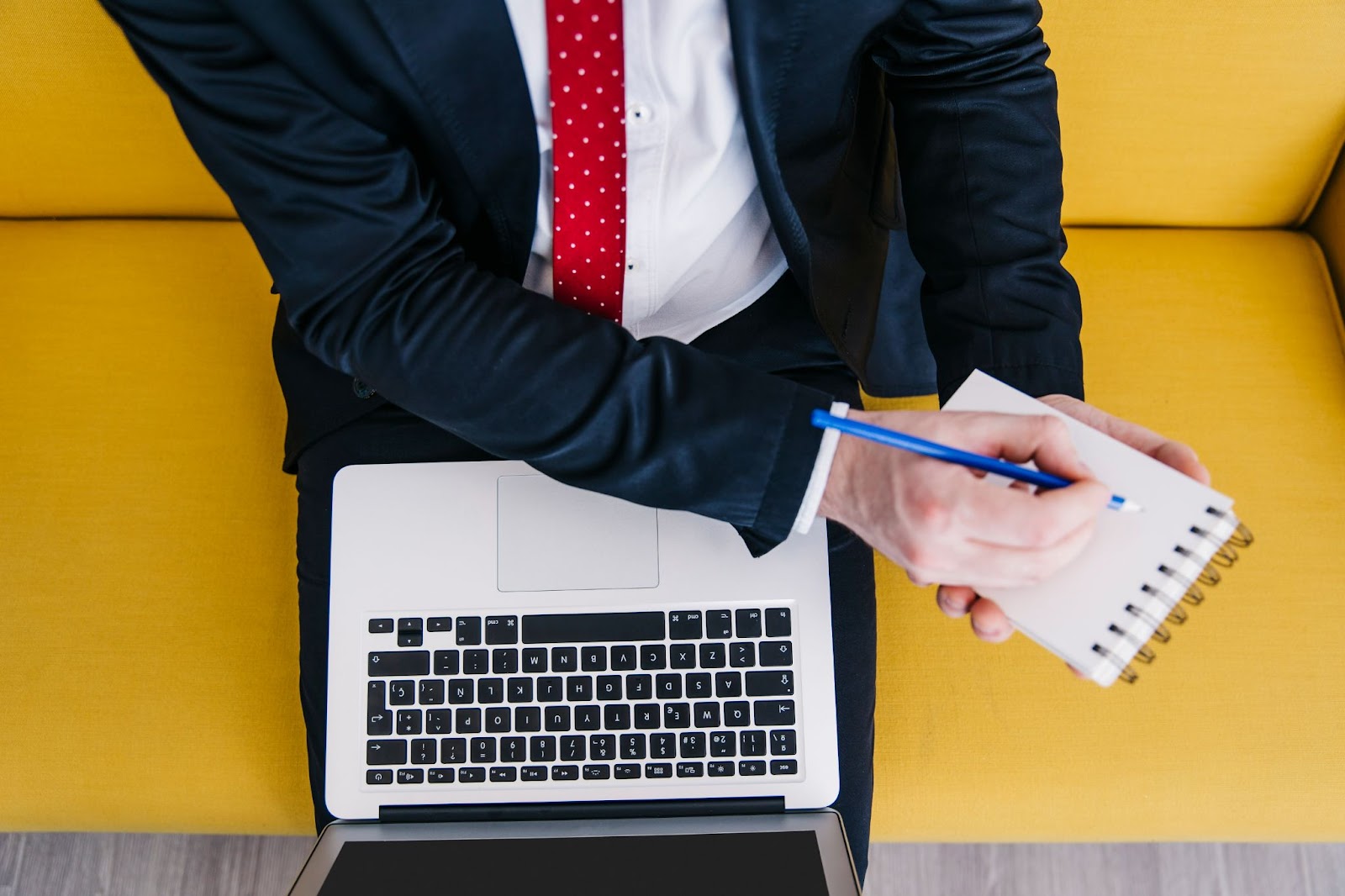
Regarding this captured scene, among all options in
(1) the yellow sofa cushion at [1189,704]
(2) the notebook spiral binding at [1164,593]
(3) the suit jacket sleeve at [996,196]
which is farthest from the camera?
(1) the yellow sofa cushion at [1189,704]

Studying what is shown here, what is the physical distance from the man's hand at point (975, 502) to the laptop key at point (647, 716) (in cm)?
27

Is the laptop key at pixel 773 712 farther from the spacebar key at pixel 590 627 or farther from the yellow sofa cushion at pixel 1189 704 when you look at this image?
the yellow sofa cushion at pixel 1189 704

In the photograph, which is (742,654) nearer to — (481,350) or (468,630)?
(468,630)

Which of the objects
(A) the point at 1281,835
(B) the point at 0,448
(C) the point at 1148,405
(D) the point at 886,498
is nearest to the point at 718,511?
(D) the point at 886,498

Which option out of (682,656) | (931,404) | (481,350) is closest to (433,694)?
(682,656)

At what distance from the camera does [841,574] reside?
3.11 feet

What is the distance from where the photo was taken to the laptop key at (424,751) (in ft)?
2.90

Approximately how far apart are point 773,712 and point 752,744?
0.03 meters

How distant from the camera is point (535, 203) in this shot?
31.0 inches

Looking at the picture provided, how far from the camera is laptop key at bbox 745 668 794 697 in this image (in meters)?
0.88

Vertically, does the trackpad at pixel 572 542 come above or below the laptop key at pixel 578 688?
above

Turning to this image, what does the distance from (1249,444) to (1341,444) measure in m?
0.11

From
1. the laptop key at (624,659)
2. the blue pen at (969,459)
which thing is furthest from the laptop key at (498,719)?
the blue pen at (969,459)

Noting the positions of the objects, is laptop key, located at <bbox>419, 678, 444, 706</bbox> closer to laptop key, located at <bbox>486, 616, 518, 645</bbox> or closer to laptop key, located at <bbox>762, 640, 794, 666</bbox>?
laptop key, located at <bbox>486, 616, 518, 645</bbox>
